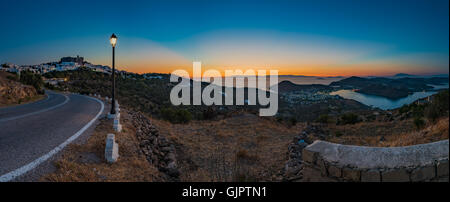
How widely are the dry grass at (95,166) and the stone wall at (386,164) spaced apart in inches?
142

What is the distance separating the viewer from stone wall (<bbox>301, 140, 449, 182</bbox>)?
3143 mm

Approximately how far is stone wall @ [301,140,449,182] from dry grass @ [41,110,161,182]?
3.61m

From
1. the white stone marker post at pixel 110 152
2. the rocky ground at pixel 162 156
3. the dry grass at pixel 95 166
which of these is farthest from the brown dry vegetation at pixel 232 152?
Result: the white stone marker post at pixel 110 152

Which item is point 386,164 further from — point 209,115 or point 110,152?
point 209,115

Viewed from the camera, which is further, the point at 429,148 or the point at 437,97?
the point at 437,97

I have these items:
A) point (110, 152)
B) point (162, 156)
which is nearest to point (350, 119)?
point (162, 156)

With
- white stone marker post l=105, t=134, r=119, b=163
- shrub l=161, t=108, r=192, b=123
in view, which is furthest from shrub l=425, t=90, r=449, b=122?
shrub l=161, t=108, r=192, b=123

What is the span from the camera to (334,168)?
3.76m

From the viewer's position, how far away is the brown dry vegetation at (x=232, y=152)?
5.78m
